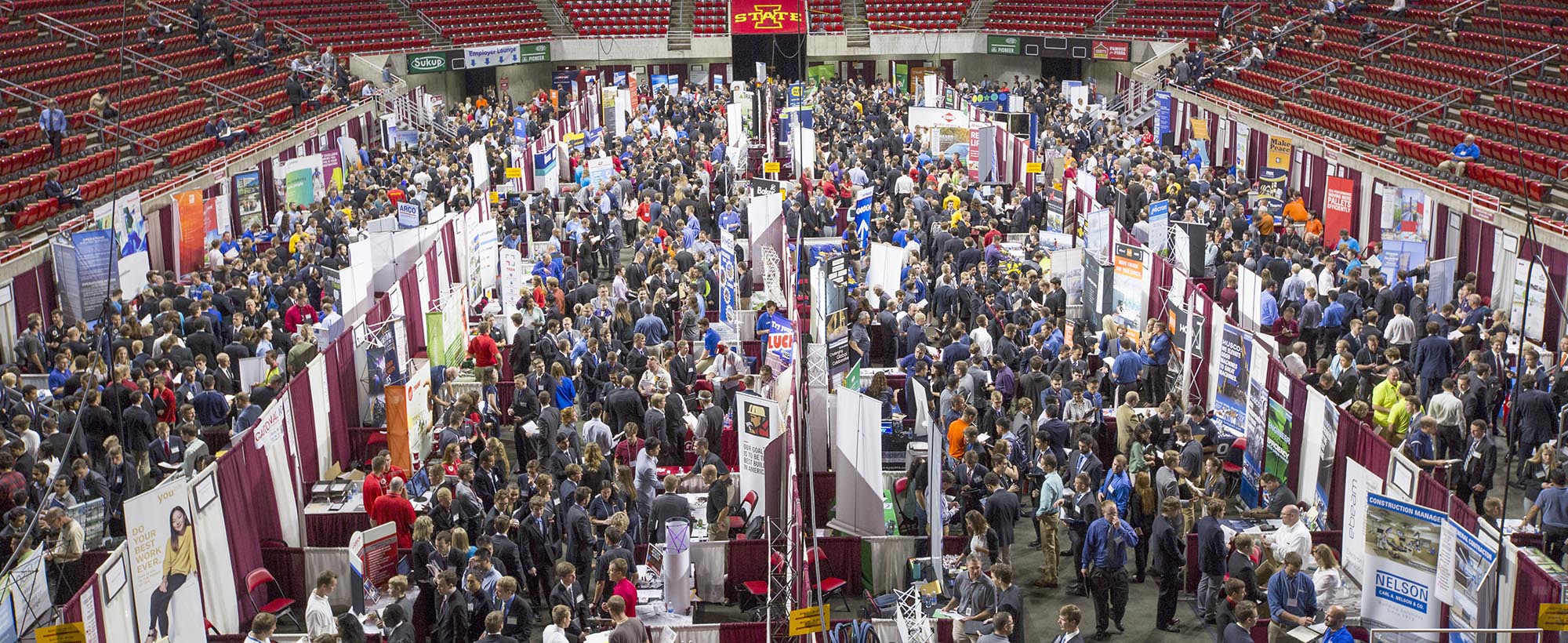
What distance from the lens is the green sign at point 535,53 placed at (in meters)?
46.3

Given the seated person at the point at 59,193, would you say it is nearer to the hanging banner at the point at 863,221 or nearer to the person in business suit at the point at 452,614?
the hanging banner at the point at 863,221

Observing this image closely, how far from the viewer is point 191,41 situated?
3416 centimetres

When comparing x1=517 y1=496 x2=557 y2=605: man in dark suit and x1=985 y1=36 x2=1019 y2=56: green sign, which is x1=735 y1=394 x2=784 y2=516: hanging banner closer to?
x1=517 y1=496 x2=557 y2=605: man in dark suit

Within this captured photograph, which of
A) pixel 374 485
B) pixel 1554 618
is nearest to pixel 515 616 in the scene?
pixel 374 485

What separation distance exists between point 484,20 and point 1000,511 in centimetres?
3915

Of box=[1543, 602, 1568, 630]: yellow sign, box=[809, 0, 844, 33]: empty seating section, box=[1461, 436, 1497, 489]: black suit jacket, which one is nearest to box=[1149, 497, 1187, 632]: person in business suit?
box=[1543, 602, 1568, 630]: yellow sign

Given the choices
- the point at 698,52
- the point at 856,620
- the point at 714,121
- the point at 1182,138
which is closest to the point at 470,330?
the point at 856,620

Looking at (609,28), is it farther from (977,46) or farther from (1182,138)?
(1182,138)

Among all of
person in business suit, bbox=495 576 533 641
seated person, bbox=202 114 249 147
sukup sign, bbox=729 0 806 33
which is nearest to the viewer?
person in business suit, bbox=495 576 533 641

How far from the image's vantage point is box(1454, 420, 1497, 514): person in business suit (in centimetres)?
1242

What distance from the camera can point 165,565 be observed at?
9.70 m

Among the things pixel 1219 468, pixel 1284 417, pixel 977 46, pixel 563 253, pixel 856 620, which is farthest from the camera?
pixel 977 46

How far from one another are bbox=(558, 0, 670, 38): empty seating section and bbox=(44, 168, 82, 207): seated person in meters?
27.6

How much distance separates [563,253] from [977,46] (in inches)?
1124
